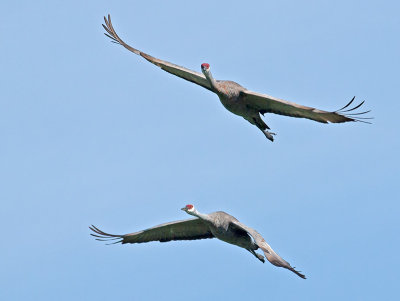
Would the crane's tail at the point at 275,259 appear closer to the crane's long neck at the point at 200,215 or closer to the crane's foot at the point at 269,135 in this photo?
the crane's long neck at the point at 200,215

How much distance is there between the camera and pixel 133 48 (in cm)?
3544

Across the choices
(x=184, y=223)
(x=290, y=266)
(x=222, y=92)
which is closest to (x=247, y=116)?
(x=222, y=92)

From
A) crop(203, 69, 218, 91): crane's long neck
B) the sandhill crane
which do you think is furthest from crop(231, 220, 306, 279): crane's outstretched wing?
→ crop(203, 69, 218, 91): crane's long neck

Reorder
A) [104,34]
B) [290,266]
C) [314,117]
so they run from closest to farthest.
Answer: [290,266], [314,117], [104,34]

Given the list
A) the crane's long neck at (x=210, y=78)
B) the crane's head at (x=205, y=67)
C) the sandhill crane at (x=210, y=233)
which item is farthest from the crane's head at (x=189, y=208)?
the crane's head at (x=205, y=67)

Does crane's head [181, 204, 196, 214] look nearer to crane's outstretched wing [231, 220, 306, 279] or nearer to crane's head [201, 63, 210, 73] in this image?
crane's outstretched wing [231, 220, 306, 279]

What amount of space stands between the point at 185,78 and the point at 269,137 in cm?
299

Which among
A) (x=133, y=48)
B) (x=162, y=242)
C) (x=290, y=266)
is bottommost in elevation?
(x=290, y=266)

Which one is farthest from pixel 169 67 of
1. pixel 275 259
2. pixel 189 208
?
pixel 275 259

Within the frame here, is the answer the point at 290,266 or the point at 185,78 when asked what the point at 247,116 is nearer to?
the point at 185,78

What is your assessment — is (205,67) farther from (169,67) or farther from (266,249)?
(266,249)

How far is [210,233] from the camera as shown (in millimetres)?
33562

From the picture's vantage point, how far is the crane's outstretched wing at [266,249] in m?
28.4

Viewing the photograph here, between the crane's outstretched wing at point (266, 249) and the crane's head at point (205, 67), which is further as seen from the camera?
the crane's head at point (205, 67)
